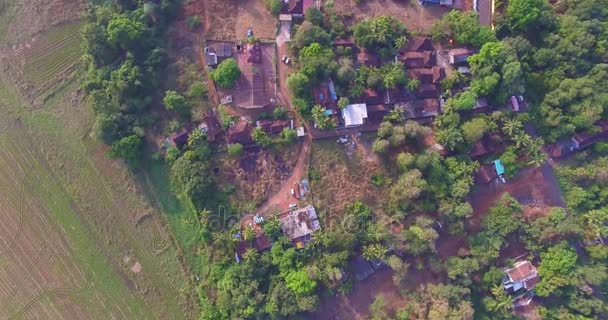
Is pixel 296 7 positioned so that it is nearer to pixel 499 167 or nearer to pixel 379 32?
pixel 379 32

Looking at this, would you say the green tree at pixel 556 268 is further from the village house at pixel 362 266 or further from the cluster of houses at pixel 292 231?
the cluster of houses at pixel 292 231

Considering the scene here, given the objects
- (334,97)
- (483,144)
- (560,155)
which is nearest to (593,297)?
(560,155)

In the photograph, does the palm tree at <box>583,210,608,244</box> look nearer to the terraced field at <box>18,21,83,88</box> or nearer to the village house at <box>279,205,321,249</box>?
the village house at <box>279,205,321,249</box>

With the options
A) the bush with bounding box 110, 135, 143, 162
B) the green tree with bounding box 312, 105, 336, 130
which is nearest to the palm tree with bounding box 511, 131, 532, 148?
the green tree with bounding box 312, 105, 336, 130

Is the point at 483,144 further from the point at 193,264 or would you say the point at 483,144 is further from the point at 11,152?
the point at 11,152

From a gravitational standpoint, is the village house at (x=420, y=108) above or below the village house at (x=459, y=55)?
below

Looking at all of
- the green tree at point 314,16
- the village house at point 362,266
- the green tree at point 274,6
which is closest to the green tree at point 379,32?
the green tree at point 314,16

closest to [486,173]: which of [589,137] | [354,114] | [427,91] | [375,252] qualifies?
[427,91]
